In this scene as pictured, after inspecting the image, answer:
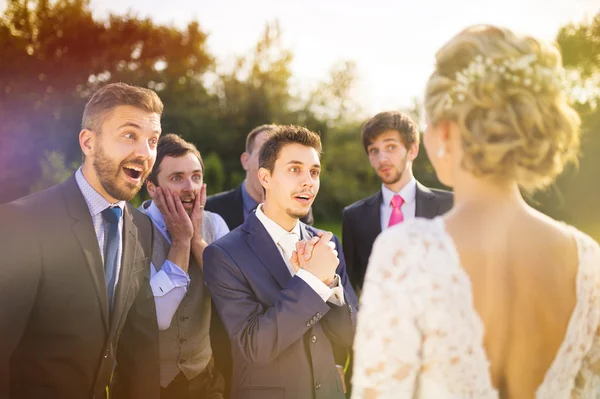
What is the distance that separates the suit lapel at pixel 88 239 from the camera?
2686mm

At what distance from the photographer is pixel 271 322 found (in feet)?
8.98

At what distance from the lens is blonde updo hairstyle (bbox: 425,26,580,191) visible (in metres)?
1.75

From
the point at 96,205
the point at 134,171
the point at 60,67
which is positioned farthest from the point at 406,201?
the point at 60,67

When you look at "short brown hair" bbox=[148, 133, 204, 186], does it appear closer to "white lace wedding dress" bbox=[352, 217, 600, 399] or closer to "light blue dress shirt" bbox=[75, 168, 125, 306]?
"light blue dress shirt" bbox=[75, 168, 125, 306]

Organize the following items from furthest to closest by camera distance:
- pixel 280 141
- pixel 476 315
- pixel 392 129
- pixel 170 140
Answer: pixel 392 129
pixel 170 140
pixel 280 141
pixel 476 315

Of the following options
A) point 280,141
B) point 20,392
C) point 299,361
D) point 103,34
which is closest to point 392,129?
point 280,141

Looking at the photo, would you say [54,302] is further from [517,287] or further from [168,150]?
[517,287]

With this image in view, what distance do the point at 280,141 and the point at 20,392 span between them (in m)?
2.03

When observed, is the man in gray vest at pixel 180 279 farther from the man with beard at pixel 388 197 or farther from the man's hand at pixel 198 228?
the man with beard at pixel 388 197

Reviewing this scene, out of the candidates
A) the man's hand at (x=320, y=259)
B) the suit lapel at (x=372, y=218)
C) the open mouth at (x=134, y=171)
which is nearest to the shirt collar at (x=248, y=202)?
the suit lapel at (x=372, y=218)

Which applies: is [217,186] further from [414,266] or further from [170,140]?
[414,266]

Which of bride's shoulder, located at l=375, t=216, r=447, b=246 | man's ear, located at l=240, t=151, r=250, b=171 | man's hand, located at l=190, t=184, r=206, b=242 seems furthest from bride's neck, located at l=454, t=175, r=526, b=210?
man's ear, located at l=240, t=151, r=250, b=171

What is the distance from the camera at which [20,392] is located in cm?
255

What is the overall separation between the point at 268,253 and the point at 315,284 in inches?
17.0
